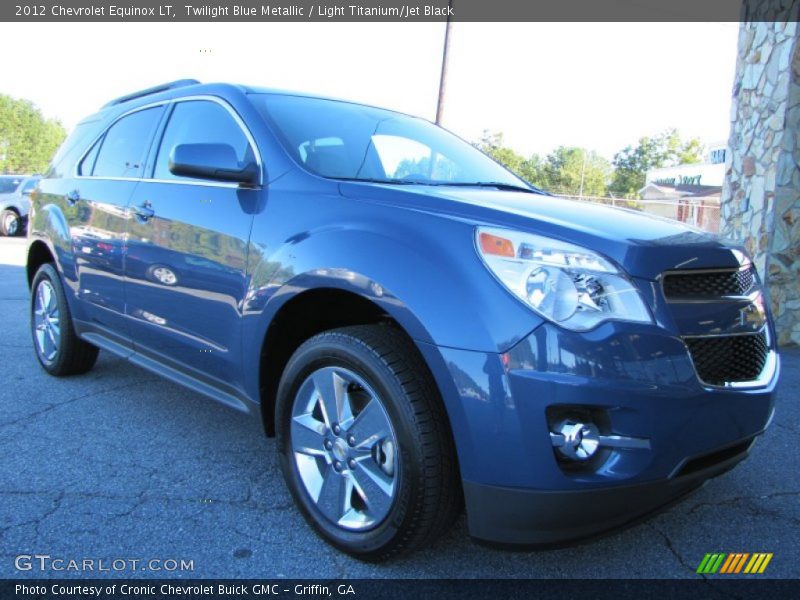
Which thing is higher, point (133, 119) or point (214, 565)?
point (133, 119)

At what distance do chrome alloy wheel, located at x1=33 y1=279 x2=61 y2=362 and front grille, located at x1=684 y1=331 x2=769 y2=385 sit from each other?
385 cm

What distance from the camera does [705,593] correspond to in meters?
2.07

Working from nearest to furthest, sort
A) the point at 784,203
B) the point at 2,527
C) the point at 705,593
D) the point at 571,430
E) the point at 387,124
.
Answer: the point at 571,430
the point at 705,593
the point at 2,527
the point at 387,124
the point at 784,203

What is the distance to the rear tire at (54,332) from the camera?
4.07 metres

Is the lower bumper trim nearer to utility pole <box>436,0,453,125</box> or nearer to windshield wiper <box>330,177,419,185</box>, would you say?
windshield wiper <box>330,177,419,185</box>

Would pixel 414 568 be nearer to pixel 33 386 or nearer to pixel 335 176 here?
pixel 335 176

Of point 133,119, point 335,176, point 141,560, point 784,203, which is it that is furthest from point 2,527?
point 784,203

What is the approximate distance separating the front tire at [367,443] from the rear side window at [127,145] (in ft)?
6.10

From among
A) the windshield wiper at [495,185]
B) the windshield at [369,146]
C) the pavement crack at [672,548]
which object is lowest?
the pavement crack at [672,548]

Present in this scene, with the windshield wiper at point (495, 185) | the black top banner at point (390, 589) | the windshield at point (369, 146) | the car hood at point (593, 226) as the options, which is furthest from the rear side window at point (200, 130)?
the black top banner at point (390, 589)

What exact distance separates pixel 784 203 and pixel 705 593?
534 cm

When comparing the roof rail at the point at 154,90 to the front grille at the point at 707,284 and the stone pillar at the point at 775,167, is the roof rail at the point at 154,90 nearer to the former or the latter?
the front grille at the point at 707,284

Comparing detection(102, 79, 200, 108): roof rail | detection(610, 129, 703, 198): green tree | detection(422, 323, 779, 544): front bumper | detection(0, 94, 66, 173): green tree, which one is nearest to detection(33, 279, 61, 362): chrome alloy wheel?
detection(102, 79, 200, 108): roof rail

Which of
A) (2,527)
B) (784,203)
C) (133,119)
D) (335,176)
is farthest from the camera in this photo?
(784,203)
